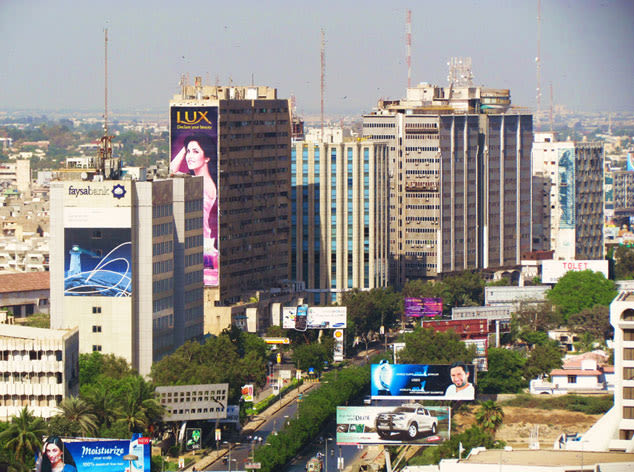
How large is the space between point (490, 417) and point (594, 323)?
123ft

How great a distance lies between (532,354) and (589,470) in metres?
47.7

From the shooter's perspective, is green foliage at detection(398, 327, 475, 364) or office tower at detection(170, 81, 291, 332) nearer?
green foliage at detection(398, 327, 475, 364)

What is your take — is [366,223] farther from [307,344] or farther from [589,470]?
[589,470]

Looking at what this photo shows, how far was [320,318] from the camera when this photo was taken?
117875 mm

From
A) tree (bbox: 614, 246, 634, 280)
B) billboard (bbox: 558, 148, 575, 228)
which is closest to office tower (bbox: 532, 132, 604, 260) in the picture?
billboard (bbox: 558, 148, 575, 228)

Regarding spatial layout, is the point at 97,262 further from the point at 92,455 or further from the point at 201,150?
the point at 92,455

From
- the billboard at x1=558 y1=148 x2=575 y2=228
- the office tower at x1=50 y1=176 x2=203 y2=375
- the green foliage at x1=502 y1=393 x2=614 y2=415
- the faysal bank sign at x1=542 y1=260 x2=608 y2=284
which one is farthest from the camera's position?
the billboard at x1=558 y1=148 x2=575 y2=228

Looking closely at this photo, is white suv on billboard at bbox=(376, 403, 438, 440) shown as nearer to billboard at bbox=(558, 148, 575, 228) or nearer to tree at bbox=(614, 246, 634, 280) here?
tree at bbox=(614, 246, 634, 280)

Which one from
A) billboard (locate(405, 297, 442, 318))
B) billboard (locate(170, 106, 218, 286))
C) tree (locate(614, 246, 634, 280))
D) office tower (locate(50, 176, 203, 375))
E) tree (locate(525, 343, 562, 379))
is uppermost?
billboard (locate(170, 106, 218, 286))

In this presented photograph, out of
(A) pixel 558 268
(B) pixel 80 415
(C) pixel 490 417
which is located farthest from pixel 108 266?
(A) pixel 558 268

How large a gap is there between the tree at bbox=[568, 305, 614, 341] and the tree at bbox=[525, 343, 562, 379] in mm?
18095

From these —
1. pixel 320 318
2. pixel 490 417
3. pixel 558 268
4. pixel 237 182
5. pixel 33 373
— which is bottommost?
pixel 490 417

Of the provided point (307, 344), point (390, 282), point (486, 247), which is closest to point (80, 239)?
point (307, 344)

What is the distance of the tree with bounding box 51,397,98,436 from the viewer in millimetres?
79188
